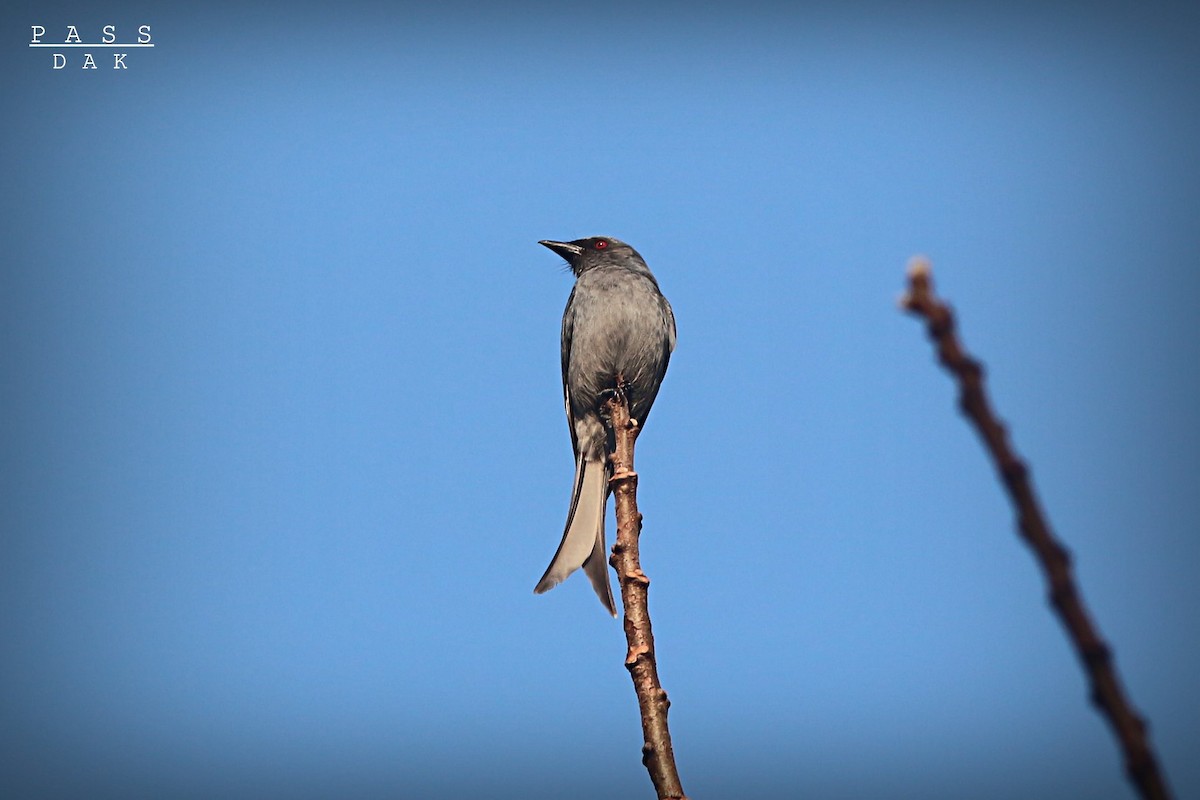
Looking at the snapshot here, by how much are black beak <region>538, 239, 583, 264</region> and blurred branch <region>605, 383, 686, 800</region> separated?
18.4 feet

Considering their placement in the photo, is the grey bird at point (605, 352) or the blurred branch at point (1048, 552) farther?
the grey bird at point (605, 352)

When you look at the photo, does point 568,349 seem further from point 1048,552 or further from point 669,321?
point 1048,552

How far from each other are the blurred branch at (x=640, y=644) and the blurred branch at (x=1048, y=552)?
158cm

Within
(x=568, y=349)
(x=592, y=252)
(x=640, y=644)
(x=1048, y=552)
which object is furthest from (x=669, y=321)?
(x=1048, y=552)

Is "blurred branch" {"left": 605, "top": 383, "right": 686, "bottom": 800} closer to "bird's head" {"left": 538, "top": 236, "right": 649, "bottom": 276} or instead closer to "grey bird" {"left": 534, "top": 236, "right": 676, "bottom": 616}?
"grey bird" {"left": 534, "top": 236, "right": 676, "bottom": 616}

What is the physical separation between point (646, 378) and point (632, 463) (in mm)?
3757

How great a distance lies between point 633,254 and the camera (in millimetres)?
9289

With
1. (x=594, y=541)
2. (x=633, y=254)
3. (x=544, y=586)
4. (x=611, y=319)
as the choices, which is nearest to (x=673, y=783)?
(x=544, y=586)

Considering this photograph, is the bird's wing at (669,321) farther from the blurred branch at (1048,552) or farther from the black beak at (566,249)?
the blurred branch at (1048,552)

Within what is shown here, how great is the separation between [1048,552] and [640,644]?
205 cm

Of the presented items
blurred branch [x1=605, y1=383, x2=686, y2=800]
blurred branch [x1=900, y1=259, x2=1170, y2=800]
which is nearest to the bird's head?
blurred branch [x1=605, y1=383, x2=686, y2=800]

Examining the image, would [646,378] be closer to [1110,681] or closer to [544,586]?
[544,586]

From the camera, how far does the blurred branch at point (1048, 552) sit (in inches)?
36.7

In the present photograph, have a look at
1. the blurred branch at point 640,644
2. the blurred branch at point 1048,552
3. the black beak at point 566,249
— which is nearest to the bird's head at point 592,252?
the black beak at point 566,249
